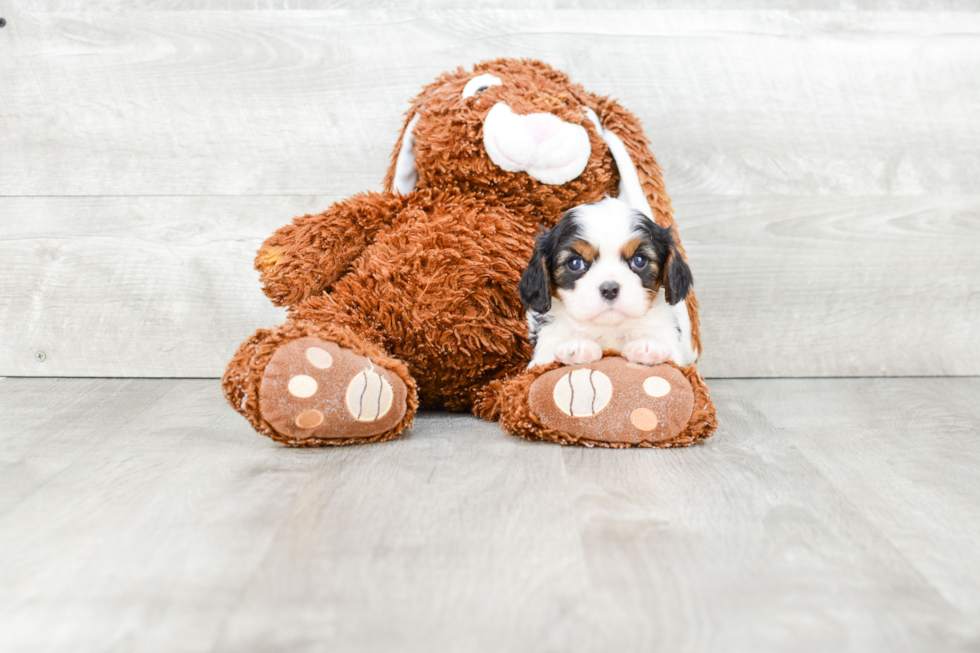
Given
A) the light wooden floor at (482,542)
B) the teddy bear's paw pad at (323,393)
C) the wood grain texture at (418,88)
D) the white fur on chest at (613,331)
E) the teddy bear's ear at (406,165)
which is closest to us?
the light wooden floor at (482,542)

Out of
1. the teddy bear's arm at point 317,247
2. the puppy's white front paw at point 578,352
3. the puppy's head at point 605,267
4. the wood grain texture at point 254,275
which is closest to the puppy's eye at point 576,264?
the puppy's head at point 605,267

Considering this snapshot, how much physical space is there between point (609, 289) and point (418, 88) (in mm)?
778

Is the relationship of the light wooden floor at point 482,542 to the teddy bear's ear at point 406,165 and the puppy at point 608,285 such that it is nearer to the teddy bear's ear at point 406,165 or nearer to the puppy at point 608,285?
the puppy at point 608,285

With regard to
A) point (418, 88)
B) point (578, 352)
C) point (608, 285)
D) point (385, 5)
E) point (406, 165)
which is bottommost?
point (578, 352)

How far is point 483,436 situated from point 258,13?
3.43 ft

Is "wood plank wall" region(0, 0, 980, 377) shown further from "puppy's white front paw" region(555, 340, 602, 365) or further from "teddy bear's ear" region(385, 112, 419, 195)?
"puppy's white front paw" region(555, 340, 602, 365)

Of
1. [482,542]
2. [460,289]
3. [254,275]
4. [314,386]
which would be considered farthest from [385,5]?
[482,542]

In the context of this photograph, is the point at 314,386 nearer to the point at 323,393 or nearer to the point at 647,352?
the point at 323,393

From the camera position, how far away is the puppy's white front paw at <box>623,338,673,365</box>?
1.19 metres

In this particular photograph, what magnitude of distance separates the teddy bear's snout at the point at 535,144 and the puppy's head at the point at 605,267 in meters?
0.15

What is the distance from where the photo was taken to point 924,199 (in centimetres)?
177

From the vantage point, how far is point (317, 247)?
1336mm

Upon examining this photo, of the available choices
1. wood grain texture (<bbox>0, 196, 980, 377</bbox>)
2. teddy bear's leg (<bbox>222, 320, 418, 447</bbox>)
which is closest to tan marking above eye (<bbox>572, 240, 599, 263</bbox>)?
teddy bear's leg (<bbox>222, 320, 418, 447</bbox>)

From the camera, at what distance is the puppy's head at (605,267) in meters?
1.17
